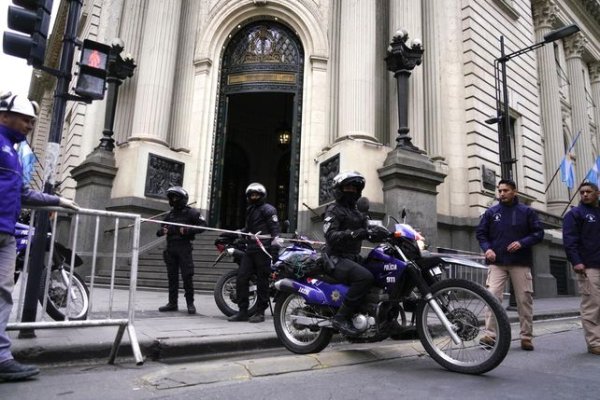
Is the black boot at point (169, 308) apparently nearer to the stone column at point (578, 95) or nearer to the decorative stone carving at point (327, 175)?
the decorative stone carving at point (327, 175)

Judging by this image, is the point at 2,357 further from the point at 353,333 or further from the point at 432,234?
the point at 432,234

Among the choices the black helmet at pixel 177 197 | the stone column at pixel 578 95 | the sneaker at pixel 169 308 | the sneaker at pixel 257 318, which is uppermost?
the stone column at pixel 578 95

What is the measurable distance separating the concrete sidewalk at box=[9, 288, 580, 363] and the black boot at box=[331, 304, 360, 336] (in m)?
1.25

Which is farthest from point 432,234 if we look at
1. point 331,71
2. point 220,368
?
point 220,368

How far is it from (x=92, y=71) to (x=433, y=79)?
11.1 meters

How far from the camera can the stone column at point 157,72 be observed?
12.8 metres

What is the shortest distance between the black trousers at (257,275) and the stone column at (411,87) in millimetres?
7223

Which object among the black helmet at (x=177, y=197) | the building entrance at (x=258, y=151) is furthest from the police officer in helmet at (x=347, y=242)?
the building entrance at (x=258, y=151)

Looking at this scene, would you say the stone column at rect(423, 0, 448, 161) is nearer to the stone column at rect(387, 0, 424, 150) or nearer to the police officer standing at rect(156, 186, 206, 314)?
the stone column at rect(387, 0, 424, 150)

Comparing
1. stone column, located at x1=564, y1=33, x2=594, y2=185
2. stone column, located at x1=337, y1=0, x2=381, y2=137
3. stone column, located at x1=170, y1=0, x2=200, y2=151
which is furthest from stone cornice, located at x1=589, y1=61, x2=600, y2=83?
stone column, located at x1=170, y1=0, x2=200, y2=151

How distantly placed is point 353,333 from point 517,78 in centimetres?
1639

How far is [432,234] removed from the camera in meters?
11.2

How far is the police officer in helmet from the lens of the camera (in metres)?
4.30

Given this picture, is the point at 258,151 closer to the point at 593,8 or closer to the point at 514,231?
the point at 514,231
